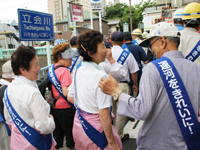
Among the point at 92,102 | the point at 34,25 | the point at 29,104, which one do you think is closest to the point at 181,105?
the point at 92,102

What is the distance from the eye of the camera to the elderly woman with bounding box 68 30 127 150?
177 cm

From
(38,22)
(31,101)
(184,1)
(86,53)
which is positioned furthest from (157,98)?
(184,1)

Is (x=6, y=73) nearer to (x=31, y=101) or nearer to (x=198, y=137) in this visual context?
(x=31, y=101)

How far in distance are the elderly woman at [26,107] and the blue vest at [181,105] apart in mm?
1278

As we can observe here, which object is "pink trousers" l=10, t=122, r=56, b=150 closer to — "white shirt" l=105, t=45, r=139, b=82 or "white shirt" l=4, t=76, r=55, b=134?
"white shirt" l=4, t=76, r=55, b=134

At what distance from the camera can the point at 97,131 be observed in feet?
6.17

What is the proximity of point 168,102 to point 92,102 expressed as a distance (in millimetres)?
801

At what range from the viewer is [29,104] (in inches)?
69.5

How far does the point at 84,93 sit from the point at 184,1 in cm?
1886

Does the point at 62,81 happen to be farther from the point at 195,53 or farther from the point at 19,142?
the point at 195,53

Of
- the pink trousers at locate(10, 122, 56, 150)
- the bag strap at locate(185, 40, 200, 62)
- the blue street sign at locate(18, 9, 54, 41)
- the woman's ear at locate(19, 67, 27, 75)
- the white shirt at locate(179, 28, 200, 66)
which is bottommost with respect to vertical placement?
the pink trousers at locate(10, 122, 56, 150)

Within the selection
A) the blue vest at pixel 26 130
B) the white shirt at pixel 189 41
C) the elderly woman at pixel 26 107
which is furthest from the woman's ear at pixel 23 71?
the white shirt at pixel 189 41

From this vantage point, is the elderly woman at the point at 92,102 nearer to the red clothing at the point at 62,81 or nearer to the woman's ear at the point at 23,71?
the woman's ear at the point at 23,71

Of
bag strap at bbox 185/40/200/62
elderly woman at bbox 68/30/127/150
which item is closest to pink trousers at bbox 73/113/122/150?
elderly woman at bbox 68/30/127/150
